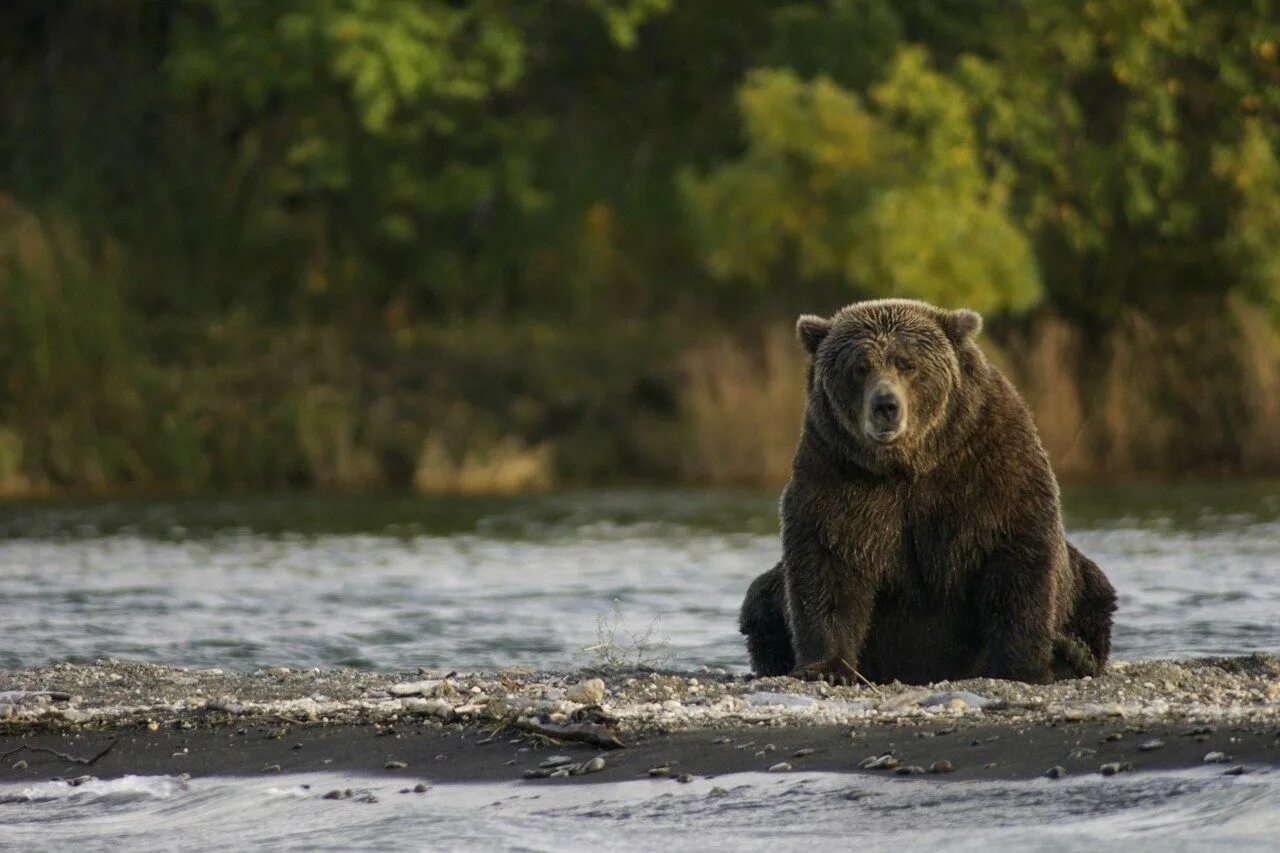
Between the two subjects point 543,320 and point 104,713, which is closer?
point 104,713

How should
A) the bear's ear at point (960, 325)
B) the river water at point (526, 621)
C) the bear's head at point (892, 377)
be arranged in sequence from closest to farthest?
the river water at point (526, 621), the bear's head at point (892, 377), the bear's ear at point (960, 325)

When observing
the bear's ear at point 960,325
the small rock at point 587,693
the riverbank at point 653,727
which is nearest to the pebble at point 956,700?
the riverbank at point 653,727

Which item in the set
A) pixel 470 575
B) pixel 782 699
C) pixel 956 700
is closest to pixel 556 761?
pixel 782 699

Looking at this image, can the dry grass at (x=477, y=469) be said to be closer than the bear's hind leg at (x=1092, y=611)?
No

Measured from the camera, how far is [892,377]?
8531mm

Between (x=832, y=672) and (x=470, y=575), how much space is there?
316 inches

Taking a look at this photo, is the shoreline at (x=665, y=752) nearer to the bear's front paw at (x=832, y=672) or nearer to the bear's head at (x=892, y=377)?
the bear's front paw at (x=832, y=672)

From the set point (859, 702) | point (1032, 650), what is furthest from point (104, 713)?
point (1032, 650)

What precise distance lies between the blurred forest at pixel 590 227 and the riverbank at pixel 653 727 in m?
17.7

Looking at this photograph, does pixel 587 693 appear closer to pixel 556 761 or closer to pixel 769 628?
pixel 556 761

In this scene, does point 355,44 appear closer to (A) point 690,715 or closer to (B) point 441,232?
(B) point 441,232

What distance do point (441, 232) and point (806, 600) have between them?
27.5 meters

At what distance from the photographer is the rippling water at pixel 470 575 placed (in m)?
11.9

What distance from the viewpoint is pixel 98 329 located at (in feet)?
85.1
